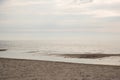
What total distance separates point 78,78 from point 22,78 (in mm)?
3522

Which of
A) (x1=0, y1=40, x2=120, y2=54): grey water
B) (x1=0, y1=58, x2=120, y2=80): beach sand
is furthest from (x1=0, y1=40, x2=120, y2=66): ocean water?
(x1=0, y1=58, x2=120, y2=80): beach sand

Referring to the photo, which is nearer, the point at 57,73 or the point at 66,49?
the point at 57,73

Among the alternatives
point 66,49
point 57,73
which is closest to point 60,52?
point 66,49

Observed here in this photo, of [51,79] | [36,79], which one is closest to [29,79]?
[36,79]

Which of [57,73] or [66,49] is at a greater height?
[57,73]

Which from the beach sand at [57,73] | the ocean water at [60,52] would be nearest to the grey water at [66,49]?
the ocean water at [60,52]

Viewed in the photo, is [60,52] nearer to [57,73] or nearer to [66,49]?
[66,49]

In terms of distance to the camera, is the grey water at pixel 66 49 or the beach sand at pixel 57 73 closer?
the beach sand at pixel 57 73

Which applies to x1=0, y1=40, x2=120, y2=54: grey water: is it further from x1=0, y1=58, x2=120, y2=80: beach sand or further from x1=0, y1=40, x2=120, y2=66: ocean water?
x1=0, y1=58, x2=120, y2=80: beach sand

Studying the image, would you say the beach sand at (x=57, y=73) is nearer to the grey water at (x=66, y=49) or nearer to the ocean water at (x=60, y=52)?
the ocean water at (x=60, y=52)

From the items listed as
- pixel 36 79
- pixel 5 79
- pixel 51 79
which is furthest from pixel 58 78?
pixel 5 79

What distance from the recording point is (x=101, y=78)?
43.4ft

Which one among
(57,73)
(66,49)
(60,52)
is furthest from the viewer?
(66,49)

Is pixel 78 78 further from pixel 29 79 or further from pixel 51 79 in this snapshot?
pixel 29 79
